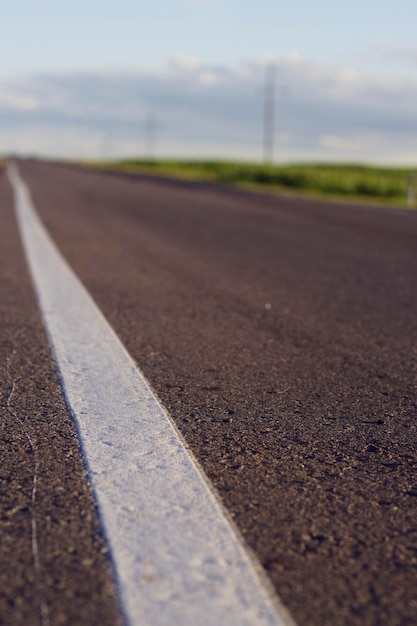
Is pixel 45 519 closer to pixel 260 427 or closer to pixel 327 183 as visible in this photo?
pixel 260 427

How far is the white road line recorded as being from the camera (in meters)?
1.48

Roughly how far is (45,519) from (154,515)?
27 centimetres

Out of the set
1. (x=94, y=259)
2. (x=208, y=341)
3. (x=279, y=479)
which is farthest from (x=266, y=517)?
(x=94, y=259)

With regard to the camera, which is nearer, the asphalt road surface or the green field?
the asphalt road surface

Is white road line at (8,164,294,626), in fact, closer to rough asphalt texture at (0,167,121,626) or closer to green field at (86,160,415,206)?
rough asphalt texture at (0,167,121,626)

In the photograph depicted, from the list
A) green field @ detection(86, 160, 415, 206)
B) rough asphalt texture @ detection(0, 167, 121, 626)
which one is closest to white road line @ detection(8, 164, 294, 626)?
rough asphalt texture @ detection(0, 167, 121, 626)

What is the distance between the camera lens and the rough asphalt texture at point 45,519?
150 cm

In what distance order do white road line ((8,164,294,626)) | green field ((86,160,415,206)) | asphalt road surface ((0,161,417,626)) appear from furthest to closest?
green field ((86,160,415,206)) < asphalt road surface ((0,161,417,626)) < white road line ((8,164,294,626))

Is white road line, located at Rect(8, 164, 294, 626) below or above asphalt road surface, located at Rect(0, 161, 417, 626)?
above

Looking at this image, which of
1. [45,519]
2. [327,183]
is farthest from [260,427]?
[327,183]

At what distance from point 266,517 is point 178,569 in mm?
378

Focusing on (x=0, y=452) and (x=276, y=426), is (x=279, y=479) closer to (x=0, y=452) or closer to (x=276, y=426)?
(x=276, y=426)

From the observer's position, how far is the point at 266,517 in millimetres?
1925

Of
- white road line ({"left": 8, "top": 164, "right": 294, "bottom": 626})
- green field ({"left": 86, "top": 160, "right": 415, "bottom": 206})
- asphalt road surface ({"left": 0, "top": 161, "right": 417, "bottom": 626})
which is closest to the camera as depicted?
white road line ({"left": 8, "top": 164, "right": 294, "bottom": 626})
